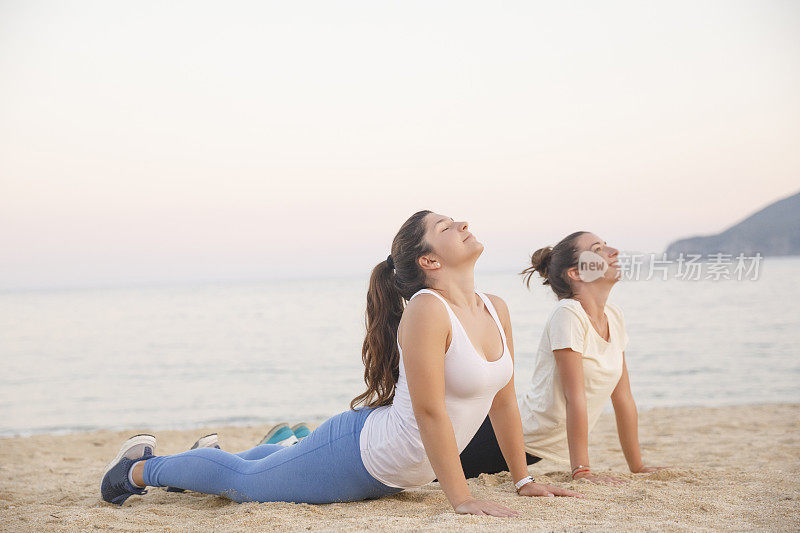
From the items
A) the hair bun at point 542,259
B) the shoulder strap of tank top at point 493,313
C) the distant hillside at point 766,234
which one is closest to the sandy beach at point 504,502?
the shoulder strap of tank top at point 493,313

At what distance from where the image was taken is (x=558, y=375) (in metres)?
3.60

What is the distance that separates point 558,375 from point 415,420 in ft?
3.99

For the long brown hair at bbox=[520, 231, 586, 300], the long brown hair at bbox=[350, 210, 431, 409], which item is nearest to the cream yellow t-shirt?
the long brown hair at bbox=[520, 231, 586, 300]

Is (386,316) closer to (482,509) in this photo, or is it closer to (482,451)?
(482,509)

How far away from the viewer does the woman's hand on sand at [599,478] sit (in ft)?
10.9

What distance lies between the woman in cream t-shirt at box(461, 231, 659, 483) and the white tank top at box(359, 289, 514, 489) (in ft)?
2.25

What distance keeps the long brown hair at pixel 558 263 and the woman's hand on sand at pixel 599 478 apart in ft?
3.31

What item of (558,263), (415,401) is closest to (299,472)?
(415,401)

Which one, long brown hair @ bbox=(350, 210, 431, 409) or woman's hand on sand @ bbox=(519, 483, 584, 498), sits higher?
long brown hair @ bbox=(350, 210, 431, 409)

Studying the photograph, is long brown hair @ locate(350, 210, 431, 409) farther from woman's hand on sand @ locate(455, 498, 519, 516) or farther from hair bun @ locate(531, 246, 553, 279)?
hair bun @ locate(531, 246, 553, 279)

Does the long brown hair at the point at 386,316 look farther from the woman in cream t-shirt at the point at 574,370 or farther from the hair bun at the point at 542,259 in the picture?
the hair bun at the point at 542,259

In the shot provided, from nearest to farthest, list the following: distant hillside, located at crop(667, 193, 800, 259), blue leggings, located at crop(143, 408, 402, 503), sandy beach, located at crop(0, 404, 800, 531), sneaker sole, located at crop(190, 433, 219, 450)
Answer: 1. sandy beach, located at crop(0, 404, 800, 531)
2. blue leggings, located at crop(143, 408, 402, 503)
3. sneaker sole, located at crop(190, 433, 219, 450)
4. distant hillside, located at crop(667, 193, 800, 259)

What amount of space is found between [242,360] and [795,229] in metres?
25.1

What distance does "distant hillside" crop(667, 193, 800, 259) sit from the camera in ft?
68.4
